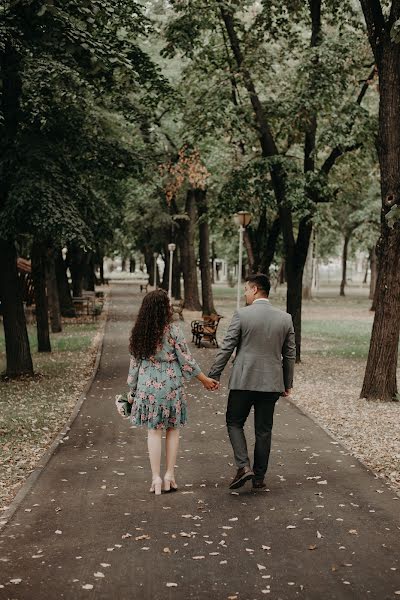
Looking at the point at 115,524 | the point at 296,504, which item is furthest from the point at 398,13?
the point at 115,524

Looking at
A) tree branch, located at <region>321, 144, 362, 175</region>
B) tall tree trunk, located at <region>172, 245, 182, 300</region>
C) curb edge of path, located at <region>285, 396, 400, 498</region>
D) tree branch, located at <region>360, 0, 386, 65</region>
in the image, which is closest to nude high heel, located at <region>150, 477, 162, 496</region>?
curb edge of path, located at <region>285, 396, 400, 498</region>

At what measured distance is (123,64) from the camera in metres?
9.73

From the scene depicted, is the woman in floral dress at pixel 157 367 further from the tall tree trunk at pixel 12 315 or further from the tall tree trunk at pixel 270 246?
the tall tree trunk at pixel 270 246

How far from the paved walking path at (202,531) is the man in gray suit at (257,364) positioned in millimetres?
496

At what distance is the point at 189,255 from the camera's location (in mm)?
35688

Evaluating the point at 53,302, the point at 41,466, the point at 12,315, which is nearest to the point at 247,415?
the point at 41,466

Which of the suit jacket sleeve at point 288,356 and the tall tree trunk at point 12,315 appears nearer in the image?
the suit jacket sleeve at point 288,356

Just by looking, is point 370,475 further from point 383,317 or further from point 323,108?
point 323,108

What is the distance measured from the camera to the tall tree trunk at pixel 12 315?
15242 mm

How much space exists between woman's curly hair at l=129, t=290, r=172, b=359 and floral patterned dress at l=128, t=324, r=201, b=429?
75mm

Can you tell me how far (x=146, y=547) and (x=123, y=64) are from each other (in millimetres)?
6100

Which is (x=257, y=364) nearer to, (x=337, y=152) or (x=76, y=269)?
(x=337, y=152)

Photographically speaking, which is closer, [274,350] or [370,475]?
[274,350]

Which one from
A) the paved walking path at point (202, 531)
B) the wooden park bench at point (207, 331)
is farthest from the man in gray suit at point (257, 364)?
the wooden park bench at point (207, 331)
